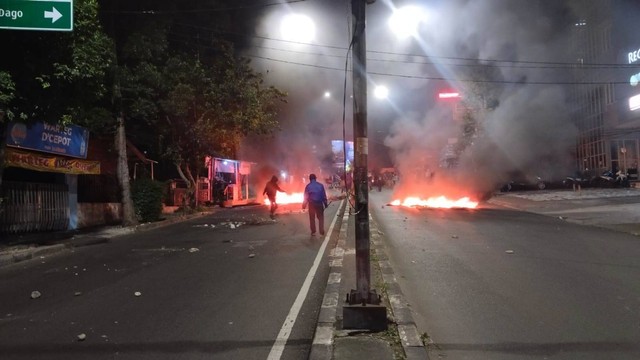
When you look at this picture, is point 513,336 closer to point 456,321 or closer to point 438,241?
point 456,321

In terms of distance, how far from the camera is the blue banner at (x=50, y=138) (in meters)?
11.9

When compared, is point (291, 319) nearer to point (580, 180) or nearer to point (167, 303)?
point (167, 303)

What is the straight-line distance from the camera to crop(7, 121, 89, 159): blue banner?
11.9 metres

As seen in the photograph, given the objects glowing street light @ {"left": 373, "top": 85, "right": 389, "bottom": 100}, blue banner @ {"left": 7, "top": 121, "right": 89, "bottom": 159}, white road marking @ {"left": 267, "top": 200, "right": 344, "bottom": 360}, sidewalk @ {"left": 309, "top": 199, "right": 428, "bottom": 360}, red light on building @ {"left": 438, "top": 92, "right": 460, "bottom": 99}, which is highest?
red light on building @ {"left": 438, "top": 92, "right": 460, "bottom": 99}

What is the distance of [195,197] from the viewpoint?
22.8 metres

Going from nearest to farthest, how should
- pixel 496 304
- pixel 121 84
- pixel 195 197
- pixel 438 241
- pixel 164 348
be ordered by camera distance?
1. pixel 164 348
2. pixel 496 304
3. pixel 438 241
4. pixel 121 84
5. pixel 195 197

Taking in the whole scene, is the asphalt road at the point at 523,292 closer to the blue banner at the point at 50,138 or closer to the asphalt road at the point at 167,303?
the asphalt road at the point at 167,303

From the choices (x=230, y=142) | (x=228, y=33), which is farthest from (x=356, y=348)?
(x=230, y=142)

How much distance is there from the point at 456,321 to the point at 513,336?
604 mm

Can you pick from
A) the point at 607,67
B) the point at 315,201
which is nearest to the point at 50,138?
the point at 315,201

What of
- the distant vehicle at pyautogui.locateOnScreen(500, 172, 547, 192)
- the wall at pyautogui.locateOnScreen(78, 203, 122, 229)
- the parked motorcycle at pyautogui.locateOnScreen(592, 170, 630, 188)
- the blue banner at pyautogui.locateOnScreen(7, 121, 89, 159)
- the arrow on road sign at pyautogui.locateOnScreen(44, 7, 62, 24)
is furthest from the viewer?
the parked motorcycle at pyautogui.locateOnScreen(592, 170, 630, 188)

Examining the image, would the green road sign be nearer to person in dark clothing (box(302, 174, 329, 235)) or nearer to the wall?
person in dark clothing (box(302, 174, 329, 235))

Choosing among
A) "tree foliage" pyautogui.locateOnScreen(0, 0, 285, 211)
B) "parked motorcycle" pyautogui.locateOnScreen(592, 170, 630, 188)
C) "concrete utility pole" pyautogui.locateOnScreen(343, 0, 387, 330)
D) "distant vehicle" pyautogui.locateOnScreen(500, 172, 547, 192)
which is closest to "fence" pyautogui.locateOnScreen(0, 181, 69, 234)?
"tree foliage" pyautogui.locateOnScreen(0, 0, 285, 211)

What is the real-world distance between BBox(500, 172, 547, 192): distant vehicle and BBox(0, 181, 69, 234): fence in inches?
746
